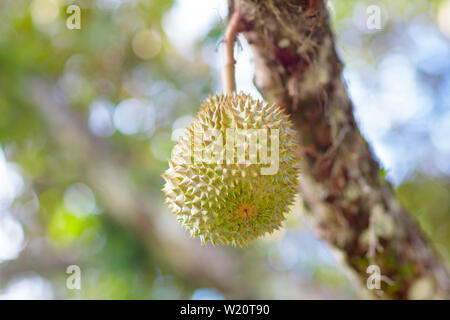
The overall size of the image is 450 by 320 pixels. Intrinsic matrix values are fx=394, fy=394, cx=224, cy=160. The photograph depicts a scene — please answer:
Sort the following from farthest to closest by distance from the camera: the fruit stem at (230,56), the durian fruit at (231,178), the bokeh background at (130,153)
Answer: the bokeh background at (130,153)
the fruit stem at (230,56)
the durian fruit at (231,178)

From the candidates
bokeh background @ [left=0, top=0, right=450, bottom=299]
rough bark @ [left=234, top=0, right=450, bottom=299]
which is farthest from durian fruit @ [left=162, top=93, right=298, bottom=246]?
bokeh background @ [left=0, top=0, right=450, bottom=299]

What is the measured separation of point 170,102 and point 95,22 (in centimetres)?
144

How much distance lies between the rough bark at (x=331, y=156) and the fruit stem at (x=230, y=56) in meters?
0.03

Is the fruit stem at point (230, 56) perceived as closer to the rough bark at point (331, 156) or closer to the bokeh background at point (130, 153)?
the rough bark at point (331, 156)

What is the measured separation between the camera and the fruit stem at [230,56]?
134 cm

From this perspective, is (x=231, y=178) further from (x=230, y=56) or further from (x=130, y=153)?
(x=130, y=153)

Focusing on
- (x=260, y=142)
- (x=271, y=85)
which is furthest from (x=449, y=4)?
(x=260, y=142)

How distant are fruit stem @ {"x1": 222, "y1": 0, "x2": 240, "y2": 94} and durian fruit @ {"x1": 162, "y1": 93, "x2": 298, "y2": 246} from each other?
118mm

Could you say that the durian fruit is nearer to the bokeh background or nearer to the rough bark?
the rough bark

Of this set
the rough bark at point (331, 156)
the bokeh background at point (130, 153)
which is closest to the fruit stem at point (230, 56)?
the rough bark at point (331, 156)

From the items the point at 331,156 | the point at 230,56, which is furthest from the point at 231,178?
the point at 331,156

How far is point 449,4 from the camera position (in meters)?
3.60

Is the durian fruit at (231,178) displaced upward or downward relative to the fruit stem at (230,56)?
downward

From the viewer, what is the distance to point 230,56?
1.36 metres
